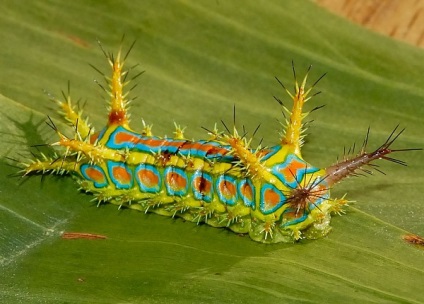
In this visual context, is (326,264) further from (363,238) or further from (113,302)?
(113,302)

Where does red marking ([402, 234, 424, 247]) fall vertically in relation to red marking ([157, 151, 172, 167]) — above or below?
below

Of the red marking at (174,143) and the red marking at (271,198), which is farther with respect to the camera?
the red marking at (174,143)

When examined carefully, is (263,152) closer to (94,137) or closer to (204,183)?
(204,183)

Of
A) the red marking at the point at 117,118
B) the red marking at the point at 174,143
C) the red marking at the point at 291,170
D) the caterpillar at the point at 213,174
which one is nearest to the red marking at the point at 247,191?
the caterpillar at the point at 213,174

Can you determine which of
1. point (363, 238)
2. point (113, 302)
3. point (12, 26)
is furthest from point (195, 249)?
point (12, 26)

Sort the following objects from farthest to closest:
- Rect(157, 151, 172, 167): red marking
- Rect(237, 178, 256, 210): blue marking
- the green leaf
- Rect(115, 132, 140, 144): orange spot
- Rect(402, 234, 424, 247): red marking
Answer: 1. Rect(115, 132, 140, 144): orange spot
2. Rect(157, 151, 172, 167): red marking
3. Rect(237, 178, 256, 210): blue marking
4. Rect(402, 234, 424, 247): red marking
5. the green leaf

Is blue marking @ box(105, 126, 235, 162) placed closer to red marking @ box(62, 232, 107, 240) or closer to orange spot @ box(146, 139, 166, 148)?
orange spot @ box(146, 139, 166, 148)

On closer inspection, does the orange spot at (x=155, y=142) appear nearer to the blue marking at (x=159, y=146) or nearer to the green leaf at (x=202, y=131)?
the blue marking at (x=159, y=146)

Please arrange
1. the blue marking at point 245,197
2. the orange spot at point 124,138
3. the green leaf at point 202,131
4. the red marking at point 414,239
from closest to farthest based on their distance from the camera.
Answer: the green leaf at point 202,131 → the red marking at point 414,239 → the blue marking at point 245,197 → the orange spot at point 124,138

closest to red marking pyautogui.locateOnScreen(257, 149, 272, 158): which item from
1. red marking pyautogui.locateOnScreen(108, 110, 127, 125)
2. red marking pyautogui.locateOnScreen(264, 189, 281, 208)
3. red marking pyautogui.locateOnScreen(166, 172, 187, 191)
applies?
red marking pyautogui.locateOnScreen(264, 189, 281, 208)
